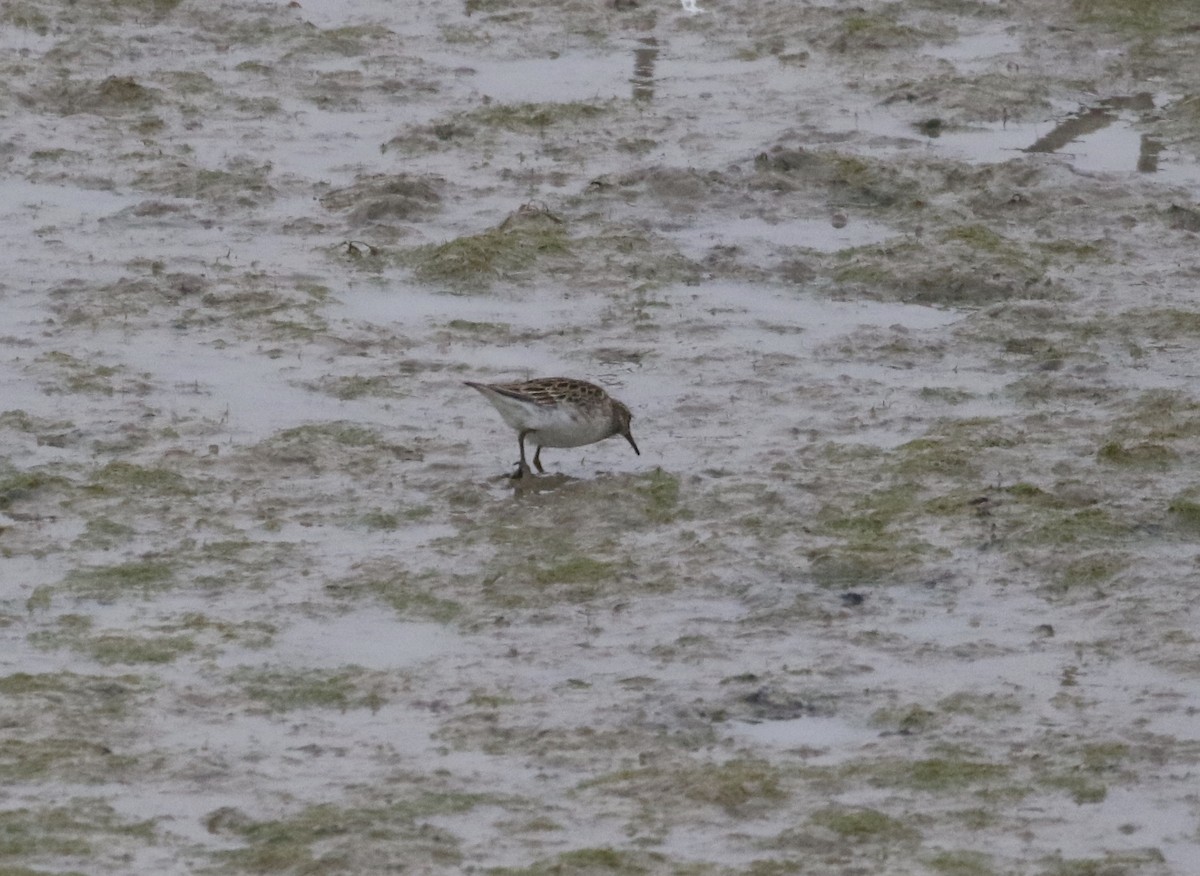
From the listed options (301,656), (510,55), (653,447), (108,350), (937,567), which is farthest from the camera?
(510,55)

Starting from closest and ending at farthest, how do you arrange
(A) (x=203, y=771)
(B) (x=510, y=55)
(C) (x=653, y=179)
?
(A) (x=203, y=771)
(C) (x=653, y=179)
(B) (x=510, y=55)

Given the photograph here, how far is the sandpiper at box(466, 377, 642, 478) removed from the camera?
1018cm

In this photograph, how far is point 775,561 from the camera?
9.24 meters

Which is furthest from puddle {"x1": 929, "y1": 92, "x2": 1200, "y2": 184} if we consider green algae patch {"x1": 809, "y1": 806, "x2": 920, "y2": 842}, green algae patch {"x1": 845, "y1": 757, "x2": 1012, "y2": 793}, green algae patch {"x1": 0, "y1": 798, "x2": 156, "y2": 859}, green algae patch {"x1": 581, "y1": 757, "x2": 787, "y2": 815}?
green algae patch {"x1": 0, "y1": 798, "x2": 156, "y2": 859}

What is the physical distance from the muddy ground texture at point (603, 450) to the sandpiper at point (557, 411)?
0.80 feet

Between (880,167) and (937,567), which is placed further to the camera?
(880,167)

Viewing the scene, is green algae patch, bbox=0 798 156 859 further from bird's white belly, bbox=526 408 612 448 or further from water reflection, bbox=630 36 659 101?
water reflection, bbox=630 36 659 101

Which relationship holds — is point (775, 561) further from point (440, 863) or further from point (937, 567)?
point (440, 863)

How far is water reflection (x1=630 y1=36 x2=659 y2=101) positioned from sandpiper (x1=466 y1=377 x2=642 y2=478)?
640 cm

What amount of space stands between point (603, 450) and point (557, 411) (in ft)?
2.69

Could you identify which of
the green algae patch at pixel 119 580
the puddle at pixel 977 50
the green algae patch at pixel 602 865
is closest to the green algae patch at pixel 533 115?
the puddle at pixel 977 50

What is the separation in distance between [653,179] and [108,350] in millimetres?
4166

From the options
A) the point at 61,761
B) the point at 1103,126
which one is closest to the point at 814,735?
the point at 61,761

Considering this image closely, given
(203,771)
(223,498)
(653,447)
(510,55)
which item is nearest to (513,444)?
(653,447)
